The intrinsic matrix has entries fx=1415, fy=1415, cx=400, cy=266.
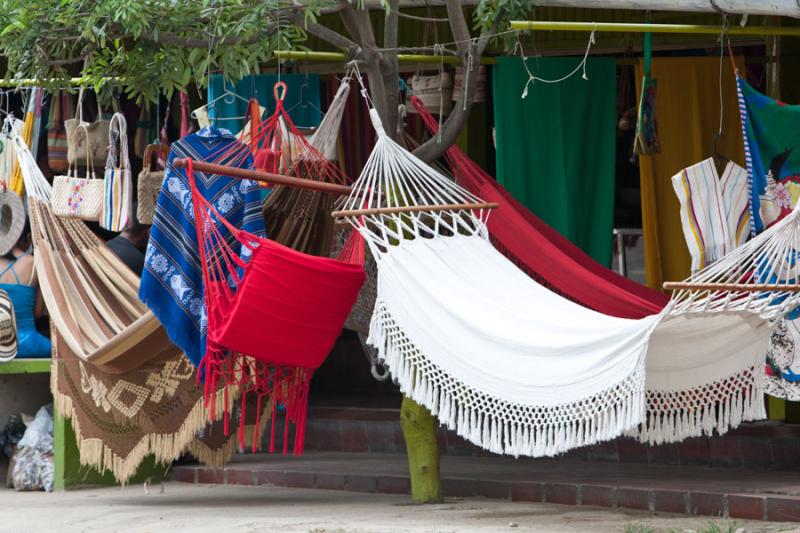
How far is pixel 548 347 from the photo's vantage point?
4734mm

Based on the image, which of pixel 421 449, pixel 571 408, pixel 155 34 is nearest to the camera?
pixel 571 408

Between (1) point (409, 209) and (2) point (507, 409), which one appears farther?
(1) point (409, 209)

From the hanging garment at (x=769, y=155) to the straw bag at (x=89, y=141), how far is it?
10.2 feet

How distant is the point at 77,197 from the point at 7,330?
32.6 inches

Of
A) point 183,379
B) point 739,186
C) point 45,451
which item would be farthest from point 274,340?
point 45,451

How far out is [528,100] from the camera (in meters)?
6.39

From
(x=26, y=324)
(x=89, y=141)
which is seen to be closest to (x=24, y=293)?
(x=26, y=324)

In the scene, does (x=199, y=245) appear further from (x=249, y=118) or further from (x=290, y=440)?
(x=290, y=440)

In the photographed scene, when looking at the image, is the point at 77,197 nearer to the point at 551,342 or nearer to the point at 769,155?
the point at 551,342

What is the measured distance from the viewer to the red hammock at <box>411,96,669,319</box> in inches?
210

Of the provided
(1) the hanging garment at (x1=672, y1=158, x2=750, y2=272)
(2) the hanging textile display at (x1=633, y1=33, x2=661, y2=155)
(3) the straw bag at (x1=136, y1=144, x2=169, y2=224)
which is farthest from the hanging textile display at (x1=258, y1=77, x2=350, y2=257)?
(1) the hanging garment at (x1=672, y1=158, x2=750, y2=272)

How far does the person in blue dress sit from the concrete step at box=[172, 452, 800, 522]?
3.14 ft

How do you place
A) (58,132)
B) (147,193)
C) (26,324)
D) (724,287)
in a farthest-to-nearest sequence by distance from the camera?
(58,132) < (26,324) < (147,193) < (724,287)

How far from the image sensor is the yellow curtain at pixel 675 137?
6371 mm
